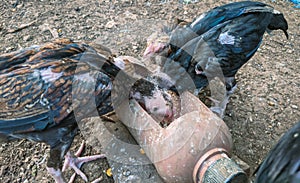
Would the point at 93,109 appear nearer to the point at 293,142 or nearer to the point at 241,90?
the point at 293,142

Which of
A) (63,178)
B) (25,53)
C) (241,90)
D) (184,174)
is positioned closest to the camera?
(184,174)

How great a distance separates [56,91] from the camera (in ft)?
8.07

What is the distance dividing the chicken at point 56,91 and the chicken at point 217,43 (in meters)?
0.65

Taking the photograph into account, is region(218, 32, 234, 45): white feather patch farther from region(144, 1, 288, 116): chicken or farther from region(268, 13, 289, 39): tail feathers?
region(268, 13, 289, 39): tail feathers

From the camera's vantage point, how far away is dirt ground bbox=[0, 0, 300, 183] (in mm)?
3092

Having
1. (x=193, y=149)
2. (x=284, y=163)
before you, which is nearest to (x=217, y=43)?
(x=193, y=149)

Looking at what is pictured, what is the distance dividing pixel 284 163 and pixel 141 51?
2486 millimetres

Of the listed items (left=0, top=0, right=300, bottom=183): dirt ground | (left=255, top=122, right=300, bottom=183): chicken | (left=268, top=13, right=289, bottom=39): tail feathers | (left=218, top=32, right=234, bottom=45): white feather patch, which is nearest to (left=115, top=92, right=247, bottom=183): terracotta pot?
(left=255, top=122, right=300, bottom=183): chicken

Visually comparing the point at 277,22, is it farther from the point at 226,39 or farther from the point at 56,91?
the point at 56,91

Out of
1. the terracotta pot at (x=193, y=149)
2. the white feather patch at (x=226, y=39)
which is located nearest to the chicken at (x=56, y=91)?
the terracotta pot at (x=193, y=149)

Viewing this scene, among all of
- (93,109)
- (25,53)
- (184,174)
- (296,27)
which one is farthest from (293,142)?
(296,27)

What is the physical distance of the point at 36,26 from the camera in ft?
14.0

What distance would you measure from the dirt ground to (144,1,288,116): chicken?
38cm

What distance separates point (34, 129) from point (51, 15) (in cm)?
231
